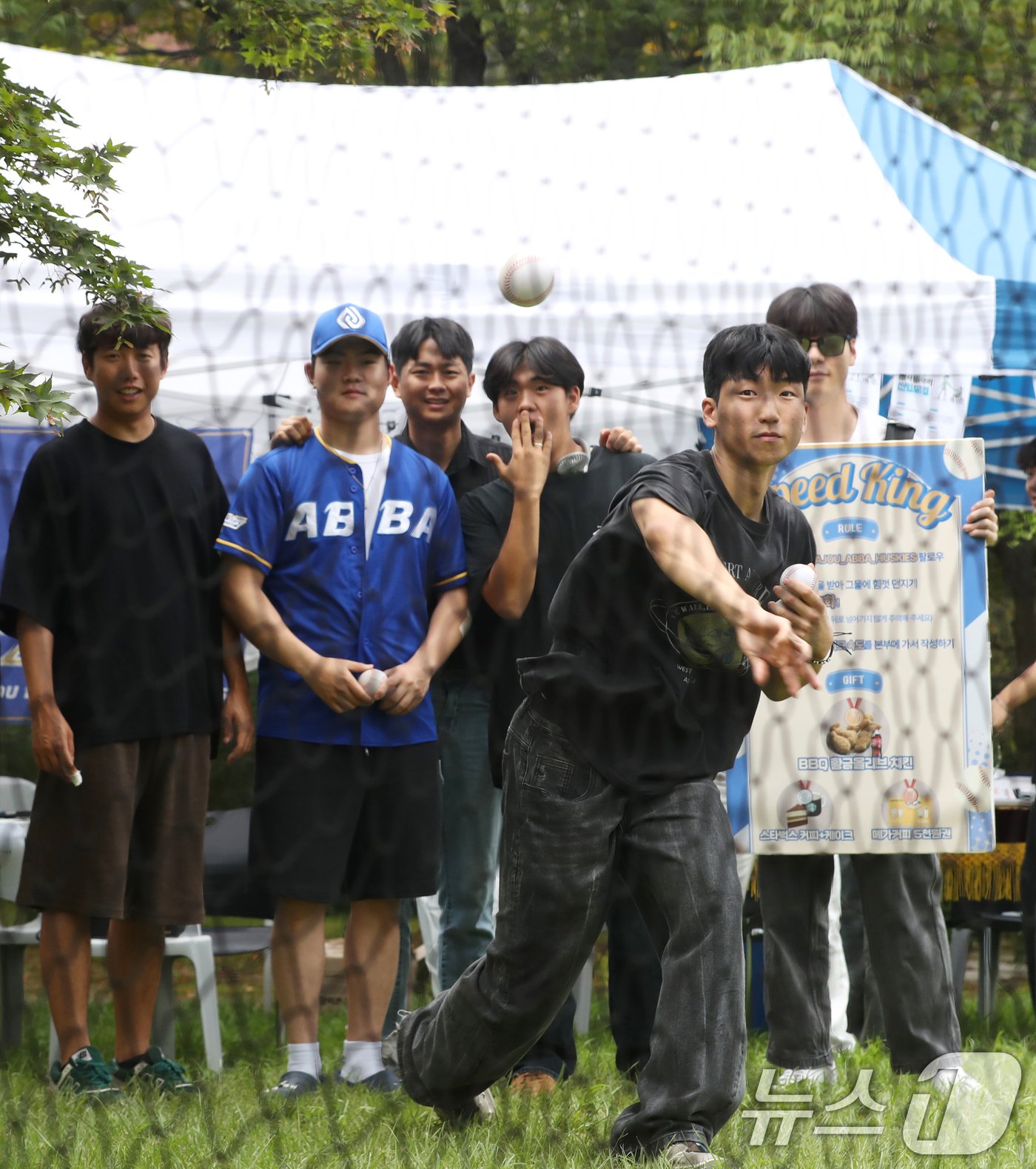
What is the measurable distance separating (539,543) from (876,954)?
1347mm

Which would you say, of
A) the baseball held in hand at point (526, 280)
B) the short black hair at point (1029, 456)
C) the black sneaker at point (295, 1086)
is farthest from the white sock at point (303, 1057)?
the short black hair at point (1029, 456)

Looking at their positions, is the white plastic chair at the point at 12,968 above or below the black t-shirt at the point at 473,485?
below

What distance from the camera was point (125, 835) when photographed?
3.58m

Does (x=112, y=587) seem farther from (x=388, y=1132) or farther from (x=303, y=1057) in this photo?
(x=388, y=1132)

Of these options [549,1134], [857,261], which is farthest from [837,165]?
[549,1134]

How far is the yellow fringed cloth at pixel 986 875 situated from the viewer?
520 centimetres

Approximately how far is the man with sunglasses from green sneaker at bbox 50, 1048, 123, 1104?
5.39 ft

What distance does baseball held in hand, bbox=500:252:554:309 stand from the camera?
14.3 ft

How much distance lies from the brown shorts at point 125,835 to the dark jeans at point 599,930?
958mm

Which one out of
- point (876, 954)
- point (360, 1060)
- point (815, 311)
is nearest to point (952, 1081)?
point (876, 954)

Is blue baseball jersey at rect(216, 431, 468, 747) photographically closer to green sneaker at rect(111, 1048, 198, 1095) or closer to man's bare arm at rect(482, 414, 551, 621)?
man's bare arm at rect(482, 414, 551, 621)

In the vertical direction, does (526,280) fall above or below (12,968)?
above

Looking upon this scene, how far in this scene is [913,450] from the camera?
12.7ft
